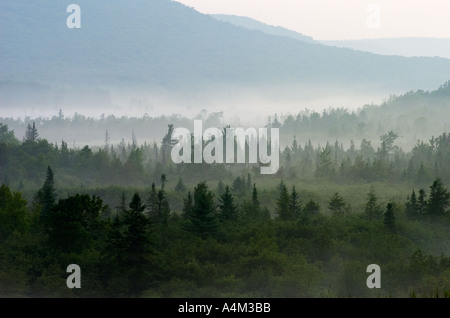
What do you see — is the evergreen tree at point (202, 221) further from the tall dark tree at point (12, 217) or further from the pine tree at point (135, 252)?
the tall dark tree at point (12, 217)

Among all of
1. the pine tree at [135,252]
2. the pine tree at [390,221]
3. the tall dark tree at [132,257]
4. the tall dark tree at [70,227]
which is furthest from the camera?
the pine tree at [390,221]

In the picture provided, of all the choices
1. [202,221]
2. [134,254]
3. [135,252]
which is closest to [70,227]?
[135,252]

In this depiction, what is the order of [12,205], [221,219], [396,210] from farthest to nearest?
[396,210] < [221,219] < [12,205]

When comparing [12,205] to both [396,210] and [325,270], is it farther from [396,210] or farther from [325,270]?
[396,210]

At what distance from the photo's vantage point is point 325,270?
78.8m

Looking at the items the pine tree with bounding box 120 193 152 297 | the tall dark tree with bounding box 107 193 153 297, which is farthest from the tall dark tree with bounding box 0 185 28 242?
the pine tree with bounding box 120 193 152 297

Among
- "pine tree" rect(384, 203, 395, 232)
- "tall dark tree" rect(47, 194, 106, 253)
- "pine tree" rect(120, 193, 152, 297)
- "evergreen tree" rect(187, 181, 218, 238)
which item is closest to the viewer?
"pine tree" rect(120, 193, 152, 297)

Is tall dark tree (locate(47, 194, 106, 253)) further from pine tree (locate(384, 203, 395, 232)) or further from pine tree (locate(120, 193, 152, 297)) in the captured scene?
pine tree (locate(384, 203, 395, 232))

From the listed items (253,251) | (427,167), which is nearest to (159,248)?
(253,251)

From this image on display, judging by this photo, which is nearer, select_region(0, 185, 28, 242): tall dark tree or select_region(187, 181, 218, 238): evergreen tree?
select_region(0, 185, 28, 242): tall dark tree

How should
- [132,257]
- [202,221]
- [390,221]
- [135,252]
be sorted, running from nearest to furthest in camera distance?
1. [132,257]
2. [135,252]
3. [202,221]
4. [390,221]

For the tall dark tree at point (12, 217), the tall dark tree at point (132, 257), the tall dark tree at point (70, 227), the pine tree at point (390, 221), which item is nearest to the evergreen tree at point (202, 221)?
the tall dark tree at point (70, 227)

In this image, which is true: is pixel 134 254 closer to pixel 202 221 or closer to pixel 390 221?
pixel 202 221
